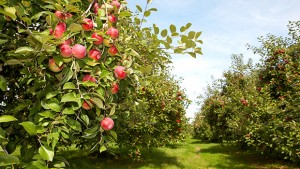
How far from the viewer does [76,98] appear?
203 cm

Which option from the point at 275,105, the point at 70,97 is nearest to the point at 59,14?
the point at 70,97

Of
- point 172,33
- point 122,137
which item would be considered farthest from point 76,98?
point 122,137

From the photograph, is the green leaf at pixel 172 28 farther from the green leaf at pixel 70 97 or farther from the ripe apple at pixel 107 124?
the green leaf at pixel 70 97

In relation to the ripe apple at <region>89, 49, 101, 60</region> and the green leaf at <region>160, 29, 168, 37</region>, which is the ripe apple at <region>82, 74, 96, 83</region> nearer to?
the ripe apple at <region>89, 49, 101, 60</region>

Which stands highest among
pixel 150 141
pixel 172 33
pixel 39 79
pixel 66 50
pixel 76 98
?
pixel 172 33

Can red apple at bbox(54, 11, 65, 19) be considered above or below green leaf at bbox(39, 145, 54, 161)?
above

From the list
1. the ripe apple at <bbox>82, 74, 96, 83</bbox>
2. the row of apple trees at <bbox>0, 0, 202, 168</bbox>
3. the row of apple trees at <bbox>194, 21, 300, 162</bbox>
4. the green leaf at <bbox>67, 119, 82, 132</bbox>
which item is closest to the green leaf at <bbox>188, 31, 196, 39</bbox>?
the row of apple trees at <bbox>0, 0, 202, 168</bbox>

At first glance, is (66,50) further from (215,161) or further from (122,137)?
(215,161)

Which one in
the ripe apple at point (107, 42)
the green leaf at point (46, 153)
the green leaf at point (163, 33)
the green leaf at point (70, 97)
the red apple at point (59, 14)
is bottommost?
the green leaf at point (46, 153)

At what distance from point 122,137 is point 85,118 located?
35.5 ft

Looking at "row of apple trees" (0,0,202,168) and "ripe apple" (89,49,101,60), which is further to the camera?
"ripe apple" (89,49,101,60)

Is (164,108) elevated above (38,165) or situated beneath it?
elevated above

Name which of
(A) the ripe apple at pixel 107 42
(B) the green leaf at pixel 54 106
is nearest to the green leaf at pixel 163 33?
(A) the ripe apple at pixel 107 42

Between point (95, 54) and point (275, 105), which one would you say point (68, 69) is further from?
point (275, 105)
